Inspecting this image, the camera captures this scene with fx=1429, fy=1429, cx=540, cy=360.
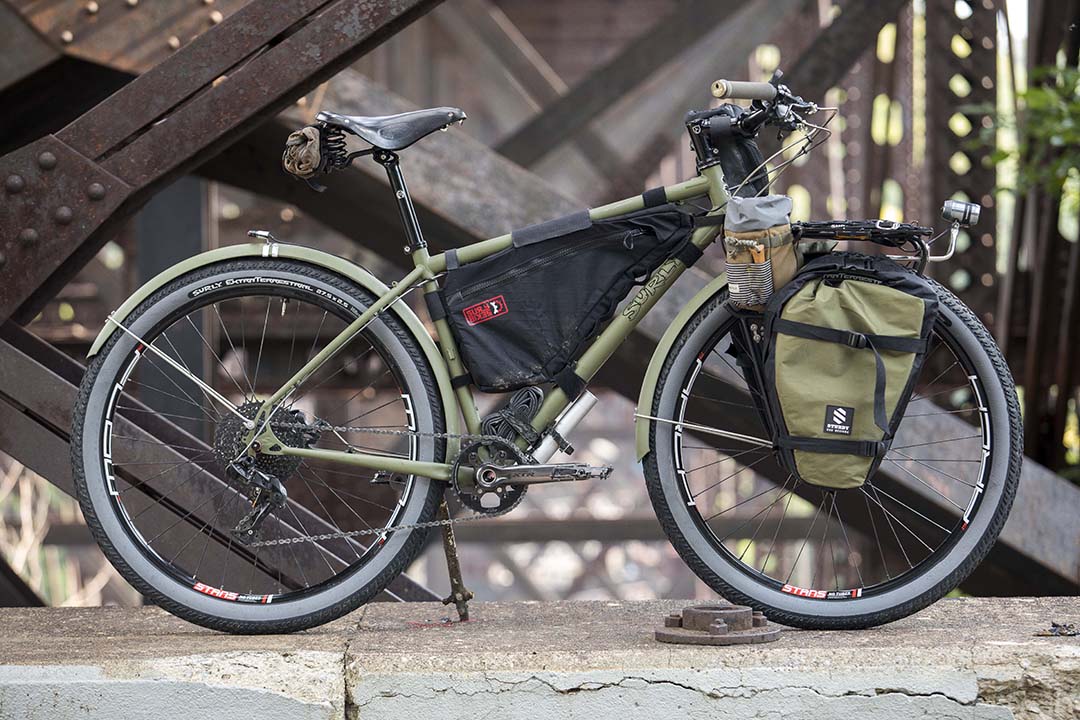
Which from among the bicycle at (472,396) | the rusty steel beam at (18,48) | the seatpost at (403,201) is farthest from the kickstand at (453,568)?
the rusty steel beam at (18,48)

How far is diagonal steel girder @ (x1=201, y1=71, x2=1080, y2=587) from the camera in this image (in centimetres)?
451

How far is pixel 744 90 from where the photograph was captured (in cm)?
305

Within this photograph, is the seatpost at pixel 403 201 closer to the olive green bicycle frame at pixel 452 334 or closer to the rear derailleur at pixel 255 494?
the olive green bicycle frame at pixel 452 334

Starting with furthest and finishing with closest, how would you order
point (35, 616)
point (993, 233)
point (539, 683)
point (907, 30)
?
point (907, 30)
point (993, 233)
point (35, 616)
point (539, 683)

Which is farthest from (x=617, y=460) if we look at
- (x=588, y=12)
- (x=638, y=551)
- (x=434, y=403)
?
(x=434, y=403)

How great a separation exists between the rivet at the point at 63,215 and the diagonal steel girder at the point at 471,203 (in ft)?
3.96

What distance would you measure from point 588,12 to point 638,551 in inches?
331

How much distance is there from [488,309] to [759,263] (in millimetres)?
608

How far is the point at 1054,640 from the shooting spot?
286 centimetres

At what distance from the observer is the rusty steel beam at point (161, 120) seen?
355cm

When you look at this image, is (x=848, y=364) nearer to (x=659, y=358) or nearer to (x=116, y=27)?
(x=659, y=358)

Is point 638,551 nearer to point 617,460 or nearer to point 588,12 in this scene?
point 617,460

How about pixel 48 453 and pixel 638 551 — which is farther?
pixel 638 551

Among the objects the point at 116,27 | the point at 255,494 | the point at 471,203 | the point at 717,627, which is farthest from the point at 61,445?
the point at 717,627
